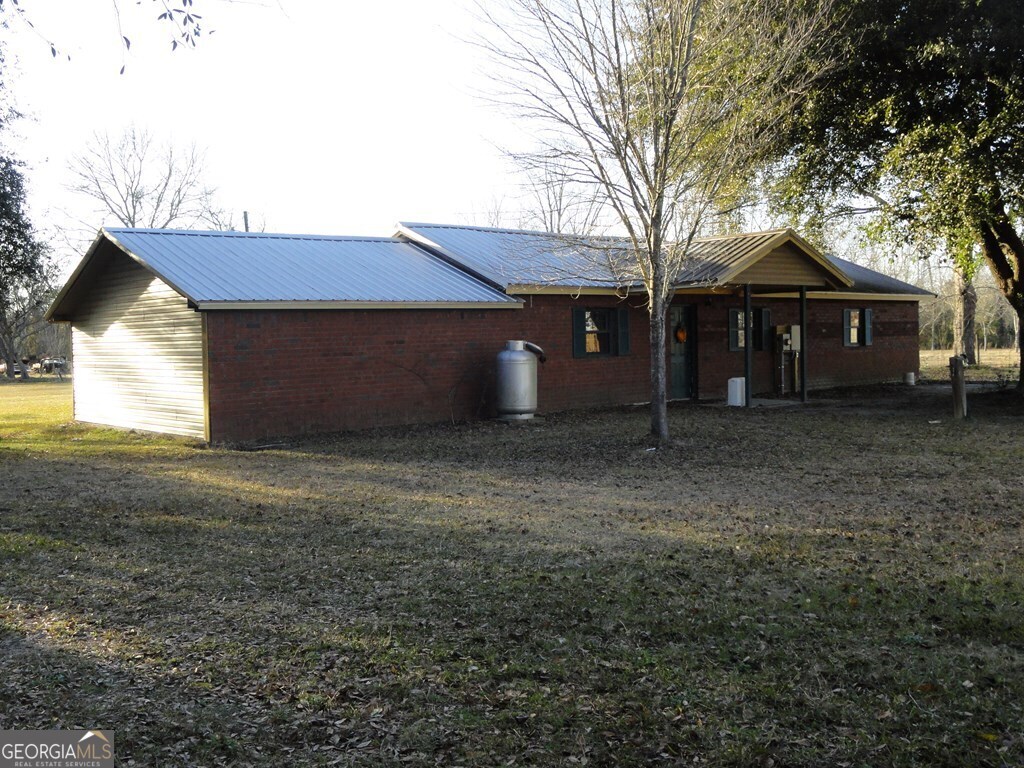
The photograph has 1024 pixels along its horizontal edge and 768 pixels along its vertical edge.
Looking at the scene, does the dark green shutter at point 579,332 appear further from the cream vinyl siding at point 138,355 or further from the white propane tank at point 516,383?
the cream vinyl siding at point 138,355

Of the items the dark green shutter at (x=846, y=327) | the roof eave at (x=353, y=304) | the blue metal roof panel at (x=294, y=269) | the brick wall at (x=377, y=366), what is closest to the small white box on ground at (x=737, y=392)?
the brick wall at (x=377, y=366)

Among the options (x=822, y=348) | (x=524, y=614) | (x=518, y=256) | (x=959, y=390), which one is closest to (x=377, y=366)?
(x=518, y=256)

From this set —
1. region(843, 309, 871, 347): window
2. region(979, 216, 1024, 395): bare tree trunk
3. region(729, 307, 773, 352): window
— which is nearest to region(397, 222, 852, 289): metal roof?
region(729, 307, 773, 352): window

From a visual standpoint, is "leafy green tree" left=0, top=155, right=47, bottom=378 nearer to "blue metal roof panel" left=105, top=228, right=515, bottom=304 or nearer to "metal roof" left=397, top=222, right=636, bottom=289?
"blue metal roof panel" left=105, top=228, right=515, bottom=304

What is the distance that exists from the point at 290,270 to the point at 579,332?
6144 mm

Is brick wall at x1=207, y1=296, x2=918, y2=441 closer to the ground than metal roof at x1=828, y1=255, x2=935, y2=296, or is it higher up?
closer to the ground

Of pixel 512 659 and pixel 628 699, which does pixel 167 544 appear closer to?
pixel 512 659

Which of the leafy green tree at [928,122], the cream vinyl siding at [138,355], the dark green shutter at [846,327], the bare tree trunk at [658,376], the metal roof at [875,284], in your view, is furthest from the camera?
the dark green shutter at [846,327]

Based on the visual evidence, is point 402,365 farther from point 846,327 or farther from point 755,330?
point 846,327

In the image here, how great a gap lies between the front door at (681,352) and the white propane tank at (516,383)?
480 cm

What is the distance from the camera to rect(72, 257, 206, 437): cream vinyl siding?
50.0ft

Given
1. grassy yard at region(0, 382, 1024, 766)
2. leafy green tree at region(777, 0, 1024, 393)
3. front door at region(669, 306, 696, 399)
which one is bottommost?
grassy yard at region(0, 382, 1024, 766)

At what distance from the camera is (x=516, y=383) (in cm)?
1742

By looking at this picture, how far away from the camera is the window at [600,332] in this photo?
1961 centimetres
